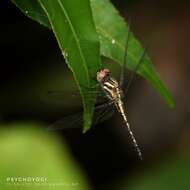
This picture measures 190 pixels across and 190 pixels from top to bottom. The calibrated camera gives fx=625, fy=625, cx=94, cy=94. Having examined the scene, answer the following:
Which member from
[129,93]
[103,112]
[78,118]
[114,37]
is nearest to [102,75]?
[114,37]

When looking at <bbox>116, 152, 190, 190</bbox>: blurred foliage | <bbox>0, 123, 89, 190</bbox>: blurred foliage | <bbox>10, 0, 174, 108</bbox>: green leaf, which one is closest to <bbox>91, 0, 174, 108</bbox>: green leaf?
<bbox>10, 0, 174, 108</bbox>: green leaf

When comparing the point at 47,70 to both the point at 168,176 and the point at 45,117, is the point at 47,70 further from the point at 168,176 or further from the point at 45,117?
the point at 168,176

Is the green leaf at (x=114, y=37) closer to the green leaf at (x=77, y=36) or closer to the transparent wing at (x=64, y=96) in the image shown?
the green leaf at (x=77, y=36)

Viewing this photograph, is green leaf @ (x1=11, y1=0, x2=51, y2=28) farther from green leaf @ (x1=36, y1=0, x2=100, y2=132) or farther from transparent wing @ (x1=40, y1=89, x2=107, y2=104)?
transparent wing @ (x1=40, y1=89, x2=107, y2=104)

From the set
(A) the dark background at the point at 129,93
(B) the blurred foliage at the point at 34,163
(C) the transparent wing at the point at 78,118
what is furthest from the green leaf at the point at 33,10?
(A) the dark background at the point at 129,93

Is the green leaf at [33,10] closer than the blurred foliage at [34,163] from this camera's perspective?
No

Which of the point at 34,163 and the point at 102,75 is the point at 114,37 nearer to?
the point at 102,75

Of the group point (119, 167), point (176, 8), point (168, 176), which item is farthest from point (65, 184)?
point (176, 8)
